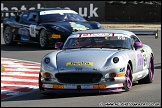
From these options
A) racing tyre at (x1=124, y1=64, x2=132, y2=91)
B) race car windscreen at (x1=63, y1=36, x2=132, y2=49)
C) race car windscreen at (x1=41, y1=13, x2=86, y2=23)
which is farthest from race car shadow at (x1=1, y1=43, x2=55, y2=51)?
racing tyre at (x1=124, y1=64, x2=132, y2=91)

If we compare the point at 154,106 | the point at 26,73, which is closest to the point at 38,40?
the point at 26,73

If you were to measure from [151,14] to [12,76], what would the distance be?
25.3 metres

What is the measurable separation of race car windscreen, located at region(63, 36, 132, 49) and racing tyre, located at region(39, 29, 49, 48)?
28.9ft

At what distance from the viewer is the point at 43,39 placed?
67.3 ft

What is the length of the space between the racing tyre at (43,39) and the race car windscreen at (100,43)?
8813 millimetres

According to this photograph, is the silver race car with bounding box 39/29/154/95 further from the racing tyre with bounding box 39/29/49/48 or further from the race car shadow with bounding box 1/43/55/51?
the race car shadow with bounding box 1/43/55/51

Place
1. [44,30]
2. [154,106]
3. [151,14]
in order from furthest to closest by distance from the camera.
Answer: [151,14]
[44,30]
[154,106]

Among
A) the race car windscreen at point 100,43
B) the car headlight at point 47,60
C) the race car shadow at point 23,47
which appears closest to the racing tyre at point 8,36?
the race car shadow at point 23,47

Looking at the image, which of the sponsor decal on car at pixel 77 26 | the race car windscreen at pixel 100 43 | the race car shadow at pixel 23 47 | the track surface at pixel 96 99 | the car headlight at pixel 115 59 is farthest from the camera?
the race car shadow at pixel 23 47

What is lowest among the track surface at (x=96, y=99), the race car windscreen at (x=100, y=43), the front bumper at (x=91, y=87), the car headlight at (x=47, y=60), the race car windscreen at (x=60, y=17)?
the track surface at (x=96, y=99)

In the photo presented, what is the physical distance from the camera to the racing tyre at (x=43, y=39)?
66.6 ft

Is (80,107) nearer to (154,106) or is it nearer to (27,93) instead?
(154,106)

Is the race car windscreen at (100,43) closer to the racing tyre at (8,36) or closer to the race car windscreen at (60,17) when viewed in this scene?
the race car windscreen at (60,17)

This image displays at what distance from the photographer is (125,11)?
3800 cm
